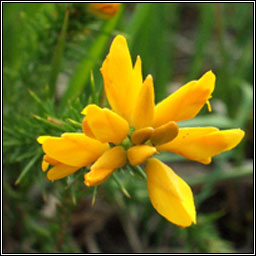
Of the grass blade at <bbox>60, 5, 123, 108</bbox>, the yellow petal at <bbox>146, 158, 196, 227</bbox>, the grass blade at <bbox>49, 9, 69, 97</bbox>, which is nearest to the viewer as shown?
the yellow petal at <bbox>146, 158, 196, 227</bbox>

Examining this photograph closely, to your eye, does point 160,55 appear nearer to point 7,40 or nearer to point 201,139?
point 7,40

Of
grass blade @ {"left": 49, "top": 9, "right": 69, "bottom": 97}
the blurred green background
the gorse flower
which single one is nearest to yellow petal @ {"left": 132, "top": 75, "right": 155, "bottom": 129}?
the gorse flower

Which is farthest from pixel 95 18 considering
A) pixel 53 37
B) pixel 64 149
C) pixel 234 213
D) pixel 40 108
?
pixel 234 213

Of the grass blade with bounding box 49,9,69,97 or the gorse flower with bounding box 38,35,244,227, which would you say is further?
the grass blade with bounding box 49,9,69,97

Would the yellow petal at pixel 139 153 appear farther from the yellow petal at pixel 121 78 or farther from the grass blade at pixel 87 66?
the grass blade at pixel 87 66

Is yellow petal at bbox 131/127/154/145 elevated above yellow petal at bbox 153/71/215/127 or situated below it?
below

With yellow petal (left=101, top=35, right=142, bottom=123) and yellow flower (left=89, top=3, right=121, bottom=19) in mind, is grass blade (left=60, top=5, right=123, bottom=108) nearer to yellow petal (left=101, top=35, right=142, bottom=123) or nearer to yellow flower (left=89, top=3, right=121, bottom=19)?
yellow flower (left=89, top=3, right=121, bottom=19)

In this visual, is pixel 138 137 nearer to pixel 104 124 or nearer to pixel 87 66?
pixel 104 124
